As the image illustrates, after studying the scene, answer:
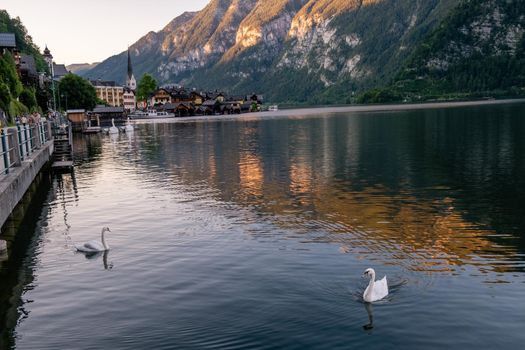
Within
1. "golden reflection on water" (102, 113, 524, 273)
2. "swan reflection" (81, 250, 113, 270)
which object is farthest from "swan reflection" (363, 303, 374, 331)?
"swan reflection" (81, 250, 113, 270)

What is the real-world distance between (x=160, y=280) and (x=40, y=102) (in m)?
139

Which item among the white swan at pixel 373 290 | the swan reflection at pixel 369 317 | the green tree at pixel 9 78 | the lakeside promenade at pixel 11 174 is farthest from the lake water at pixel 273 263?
the green tree at pixel 9 78

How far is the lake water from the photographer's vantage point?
15.3 m

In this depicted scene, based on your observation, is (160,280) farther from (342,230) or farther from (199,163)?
(199,163)

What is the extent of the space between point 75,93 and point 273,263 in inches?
7104

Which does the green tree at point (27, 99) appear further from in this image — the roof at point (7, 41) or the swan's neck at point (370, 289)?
the swan's neck at point (370, 289)

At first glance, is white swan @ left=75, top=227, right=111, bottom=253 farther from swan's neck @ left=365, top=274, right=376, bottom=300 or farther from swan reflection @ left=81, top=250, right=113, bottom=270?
swan's neck @ left=365, top=274, right=376, bottom=300

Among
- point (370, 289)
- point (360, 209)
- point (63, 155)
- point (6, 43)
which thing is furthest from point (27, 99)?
point (370, 289)

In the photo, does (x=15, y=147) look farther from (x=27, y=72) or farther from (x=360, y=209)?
(x=27, y=72)

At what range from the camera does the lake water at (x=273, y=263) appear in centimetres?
1534

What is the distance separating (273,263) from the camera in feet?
70.7

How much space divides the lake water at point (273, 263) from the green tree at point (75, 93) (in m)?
148

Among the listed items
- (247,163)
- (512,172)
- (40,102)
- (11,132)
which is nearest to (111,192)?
(11,132)

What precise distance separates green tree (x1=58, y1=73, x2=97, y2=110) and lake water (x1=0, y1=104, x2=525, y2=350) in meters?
148
